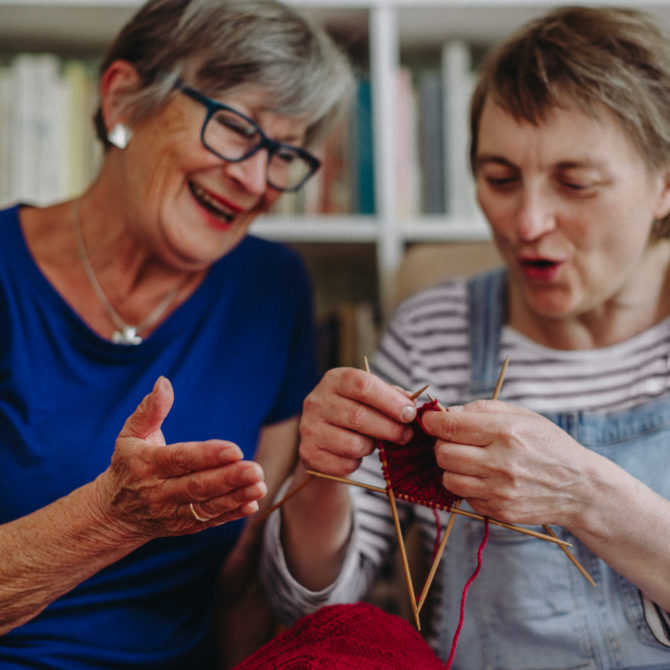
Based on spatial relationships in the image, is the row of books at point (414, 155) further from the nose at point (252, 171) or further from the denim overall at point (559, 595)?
the denim overall at point (559, 595)

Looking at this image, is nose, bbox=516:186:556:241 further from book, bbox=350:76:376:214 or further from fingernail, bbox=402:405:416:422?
book, bbox=350:76:376:214

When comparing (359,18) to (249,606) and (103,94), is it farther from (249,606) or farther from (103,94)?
(249,606)

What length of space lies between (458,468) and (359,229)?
880 millimetres

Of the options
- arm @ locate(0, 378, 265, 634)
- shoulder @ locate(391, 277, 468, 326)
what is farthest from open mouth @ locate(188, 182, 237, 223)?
arm @ locate(0, 378, 265, 634)

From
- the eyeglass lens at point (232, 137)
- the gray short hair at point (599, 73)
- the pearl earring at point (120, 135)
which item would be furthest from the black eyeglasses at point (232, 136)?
the gray short hair at point (599, 73)

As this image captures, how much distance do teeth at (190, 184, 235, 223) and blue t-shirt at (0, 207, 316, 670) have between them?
13 cm

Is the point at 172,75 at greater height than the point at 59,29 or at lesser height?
lesser

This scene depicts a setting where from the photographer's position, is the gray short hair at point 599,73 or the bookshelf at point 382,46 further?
the bookshelf at point 382,46

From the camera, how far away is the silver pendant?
109 centimetres

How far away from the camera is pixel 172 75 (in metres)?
1.05

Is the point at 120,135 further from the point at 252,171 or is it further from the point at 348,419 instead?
the point at 348,419

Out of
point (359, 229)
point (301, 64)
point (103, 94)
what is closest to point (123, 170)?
point (103, 94)

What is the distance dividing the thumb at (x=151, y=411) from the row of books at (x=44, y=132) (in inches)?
40.8

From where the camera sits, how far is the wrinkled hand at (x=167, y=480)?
0.68 metres
